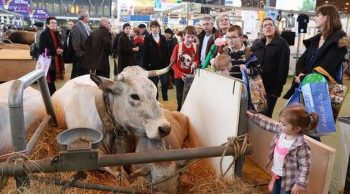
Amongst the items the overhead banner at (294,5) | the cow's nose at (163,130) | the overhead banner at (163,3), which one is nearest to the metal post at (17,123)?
the cow's nose at (163,130)

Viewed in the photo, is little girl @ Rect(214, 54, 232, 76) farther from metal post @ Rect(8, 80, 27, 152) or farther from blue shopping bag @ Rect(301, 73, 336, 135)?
metal post @ Rect(8, 80, 27, 152)

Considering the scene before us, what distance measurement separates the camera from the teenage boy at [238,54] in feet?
10.8

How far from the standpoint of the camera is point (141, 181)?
218 cm

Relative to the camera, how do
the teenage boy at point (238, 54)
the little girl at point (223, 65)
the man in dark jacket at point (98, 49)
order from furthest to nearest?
1. the man in dark jacket at point (98, 49)
2. the teenage boy at point (238, 54)
3. the little girl at point (223, 65)

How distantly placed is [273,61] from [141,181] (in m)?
2.32

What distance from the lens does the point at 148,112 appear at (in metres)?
2.36

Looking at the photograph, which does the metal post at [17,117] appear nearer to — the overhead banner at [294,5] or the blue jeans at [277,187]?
the blue jeans at [277,187]

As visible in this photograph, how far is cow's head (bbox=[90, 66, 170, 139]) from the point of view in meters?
2.34

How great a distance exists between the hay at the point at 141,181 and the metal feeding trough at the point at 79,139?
23 centimetres

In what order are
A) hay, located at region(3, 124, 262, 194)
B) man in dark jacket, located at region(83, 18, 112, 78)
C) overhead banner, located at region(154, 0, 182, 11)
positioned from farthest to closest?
overhead banner, located at region(154, 0, 182, 11) < man in dark jacket, located at region(83, 18, 112, 78) < hay, located at region(3, 124, 262, 194)

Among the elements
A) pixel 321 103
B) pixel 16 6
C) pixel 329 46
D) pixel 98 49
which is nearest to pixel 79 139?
pixel 321 103

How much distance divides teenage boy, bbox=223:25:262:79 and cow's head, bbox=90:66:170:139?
112cm

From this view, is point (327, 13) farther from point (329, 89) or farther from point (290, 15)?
point (290, 15)

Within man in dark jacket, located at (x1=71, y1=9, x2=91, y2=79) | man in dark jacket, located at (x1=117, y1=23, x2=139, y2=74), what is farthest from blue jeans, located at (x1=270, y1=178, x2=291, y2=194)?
man in dark jacket, located at (x1=117, y1=23, x2=139, y2=74)
